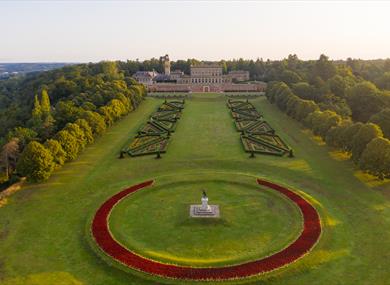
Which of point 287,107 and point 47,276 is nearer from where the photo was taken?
point 47,276

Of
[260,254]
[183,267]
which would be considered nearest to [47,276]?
[183,267]

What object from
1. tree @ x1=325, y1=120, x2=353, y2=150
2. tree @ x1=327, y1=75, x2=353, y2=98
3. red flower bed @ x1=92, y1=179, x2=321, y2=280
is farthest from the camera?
tree @ x1=327, y1=75, x2=353, y2=98

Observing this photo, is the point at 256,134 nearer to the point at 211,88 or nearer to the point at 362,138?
the point at 362,138

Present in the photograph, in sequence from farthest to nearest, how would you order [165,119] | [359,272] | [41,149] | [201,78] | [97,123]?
1. [201,78]
2. [165,119]
3. [97,123]
4. [41,149]
5. [359,272]

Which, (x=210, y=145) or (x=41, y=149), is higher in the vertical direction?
(x=41, y=149)

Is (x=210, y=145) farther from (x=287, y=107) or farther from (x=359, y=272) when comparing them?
(x=359, y=272)

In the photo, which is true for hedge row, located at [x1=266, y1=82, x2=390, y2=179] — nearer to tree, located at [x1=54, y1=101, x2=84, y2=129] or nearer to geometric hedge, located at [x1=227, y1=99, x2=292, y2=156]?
geometric hedge, located at [x1=227, y1=99, x2=292, y2=156]

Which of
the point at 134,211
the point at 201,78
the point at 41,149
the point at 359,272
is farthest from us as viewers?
the point at 201,78

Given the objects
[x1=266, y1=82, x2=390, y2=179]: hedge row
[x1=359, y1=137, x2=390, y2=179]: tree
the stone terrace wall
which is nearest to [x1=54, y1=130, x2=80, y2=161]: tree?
[x1=266, y1=82, x2=390, y2=179]: hedge row
